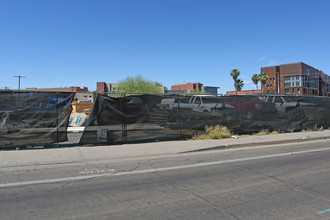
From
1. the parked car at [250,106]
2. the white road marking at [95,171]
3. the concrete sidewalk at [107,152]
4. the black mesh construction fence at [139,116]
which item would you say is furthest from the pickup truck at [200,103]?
the white road marking at [95,171]

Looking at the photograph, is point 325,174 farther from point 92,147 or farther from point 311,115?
point 311,115

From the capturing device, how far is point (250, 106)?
40.8 feet

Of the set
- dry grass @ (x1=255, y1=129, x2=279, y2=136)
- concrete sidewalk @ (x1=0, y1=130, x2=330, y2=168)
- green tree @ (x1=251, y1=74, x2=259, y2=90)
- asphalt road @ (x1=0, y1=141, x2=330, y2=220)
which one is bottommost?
asphalt road @ (x1=0, y1=141, x2=330, y2=220)

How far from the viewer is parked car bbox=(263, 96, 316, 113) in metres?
13.1

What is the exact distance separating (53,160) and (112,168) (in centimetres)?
190

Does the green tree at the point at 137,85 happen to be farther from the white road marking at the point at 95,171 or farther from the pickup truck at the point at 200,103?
the white road marking at the point at 95,171

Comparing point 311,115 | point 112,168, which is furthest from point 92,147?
point 311,115

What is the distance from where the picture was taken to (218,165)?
688 cm

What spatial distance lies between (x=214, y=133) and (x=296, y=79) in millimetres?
99889

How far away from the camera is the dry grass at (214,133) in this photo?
426 inches

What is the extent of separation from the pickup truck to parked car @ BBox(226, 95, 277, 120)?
1.20 feet

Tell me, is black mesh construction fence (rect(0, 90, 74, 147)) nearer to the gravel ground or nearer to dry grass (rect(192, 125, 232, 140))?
the gravel ground

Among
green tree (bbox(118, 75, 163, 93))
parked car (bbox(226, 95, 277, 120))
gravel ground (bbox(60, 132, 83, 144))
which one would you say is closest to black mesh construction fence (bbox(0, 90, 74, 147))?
gravel ground (bbox(60, 132, 83, 144))

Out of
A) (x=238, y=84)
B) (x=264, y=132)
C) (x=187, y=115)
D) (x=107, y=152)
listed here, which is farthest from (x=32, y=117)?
(x=238, y=84)
